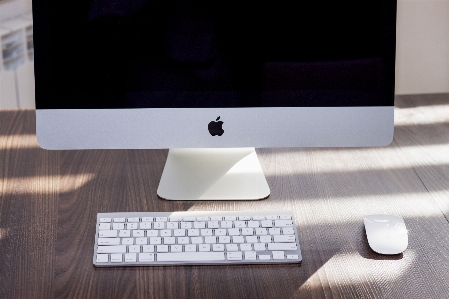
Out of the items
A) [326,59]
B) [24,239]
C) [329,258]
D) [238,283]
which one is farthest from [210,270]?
[326,59]

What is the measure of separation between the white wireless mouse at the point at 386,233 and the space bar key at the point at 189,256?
0.25 meters

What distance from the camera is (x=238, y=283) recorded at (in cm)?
85

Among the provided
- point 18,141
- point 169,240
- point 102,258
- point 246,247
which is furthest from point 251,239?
point 18,141

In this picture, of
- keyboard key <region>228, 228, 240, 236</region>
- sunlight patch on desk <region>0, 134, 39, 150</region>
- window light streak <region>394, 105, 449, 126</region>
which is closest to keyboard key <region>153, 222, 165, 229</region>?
keyboard key <region>228, 228, 240, 236</region>

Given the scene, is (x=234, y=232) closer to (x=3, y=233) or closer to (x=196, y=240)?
(x=196, y=240)

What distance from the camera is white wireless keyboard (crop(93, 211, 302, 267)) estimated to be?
2.87ft

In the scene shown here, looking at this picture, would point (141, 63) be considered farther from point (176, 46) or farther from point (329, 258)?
point (329, 258)

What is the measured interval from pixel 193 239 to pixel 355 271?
0.82 ft

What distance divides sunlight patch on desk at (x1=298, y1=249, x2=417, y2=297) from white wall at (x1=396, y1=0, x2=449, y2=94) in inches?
61.7

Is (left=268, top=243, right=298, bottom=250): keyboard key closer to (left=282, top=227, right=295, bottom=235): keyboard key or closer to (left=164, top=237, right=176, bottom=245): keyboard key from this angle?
(left=282, top=227, right=295, bottom=235): keyboard key

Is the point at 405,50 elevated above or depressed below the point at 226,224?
below

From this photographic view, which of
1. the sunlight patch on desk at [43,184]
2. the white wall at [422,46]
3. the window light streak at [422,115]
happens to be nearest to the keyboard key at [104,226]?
the sunlight patch on desk at [43,184]

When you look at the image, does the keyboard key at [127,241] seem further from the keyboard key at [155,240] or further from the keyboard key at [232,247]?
the keyboard key at [232,247]

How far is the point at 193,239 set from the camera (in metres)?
0.90
